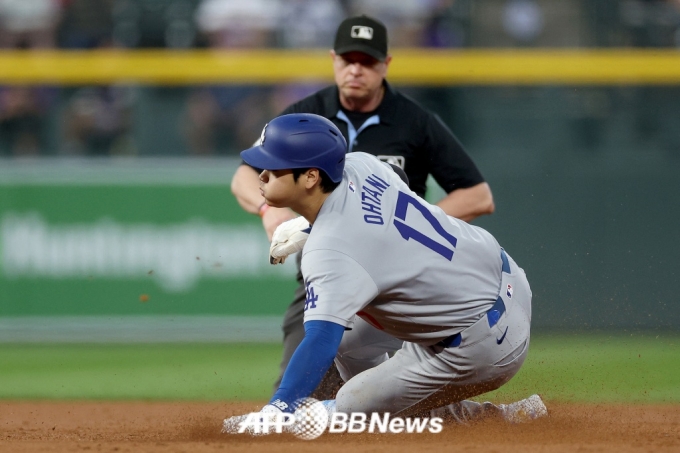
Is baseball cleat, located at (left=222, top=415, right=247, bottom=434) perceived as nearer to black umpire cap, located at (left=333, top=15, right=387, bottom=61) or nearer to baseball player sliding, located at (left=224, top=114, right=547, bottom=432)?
baseball player sliding, located at (left=224, top=114, right=547, bottom=432)

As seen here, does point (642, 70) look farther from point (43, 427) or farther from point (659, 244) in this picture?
point (43, 427)

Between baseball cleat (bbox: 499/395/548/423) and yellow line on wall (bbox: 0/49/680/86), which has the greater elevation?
yellow line on wall (bbox: 0/49/680/86)

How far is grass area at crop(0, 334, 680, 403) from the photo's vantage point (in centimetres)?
729

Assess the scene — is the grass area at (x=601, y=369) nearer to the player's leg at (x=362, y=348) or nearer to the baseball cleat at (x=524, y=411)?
the baseball cleat at (x=524, y=411)

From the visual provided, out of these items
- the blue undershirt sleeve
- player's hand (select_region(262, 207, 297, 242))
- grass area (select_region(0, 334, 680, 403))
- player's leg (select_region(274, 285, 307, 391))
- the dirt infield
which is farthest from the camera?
grass area (select_region(0, 334, 680, 403))

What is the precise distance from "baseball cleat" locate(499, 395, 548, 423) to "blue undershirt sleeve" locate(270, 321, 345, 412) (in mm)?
1590

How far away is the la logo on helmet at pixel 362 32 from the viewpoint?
5.43 meters

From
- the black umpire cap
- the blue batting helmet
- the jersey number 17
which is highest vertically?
the black umpire cap

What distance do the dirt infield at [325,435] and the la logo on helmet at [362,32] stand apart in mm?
2146

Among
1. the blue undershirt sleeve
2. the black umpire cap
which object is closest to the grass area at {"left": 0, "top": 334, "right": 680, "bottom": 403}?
the black umpire cap

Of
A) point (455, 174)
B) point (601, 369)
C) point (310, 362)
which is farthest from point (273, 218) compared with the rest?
point (601, 369)

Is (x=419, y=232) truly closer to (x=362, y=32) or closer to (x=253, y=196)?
(x=253, y=196)

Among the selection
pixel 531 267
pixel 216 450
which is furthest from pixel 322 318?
pixel 531 267

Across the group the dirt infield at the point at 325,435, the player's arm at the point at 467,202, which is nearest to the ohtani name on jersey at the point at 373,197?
the dirt infield at the point at 325,435
